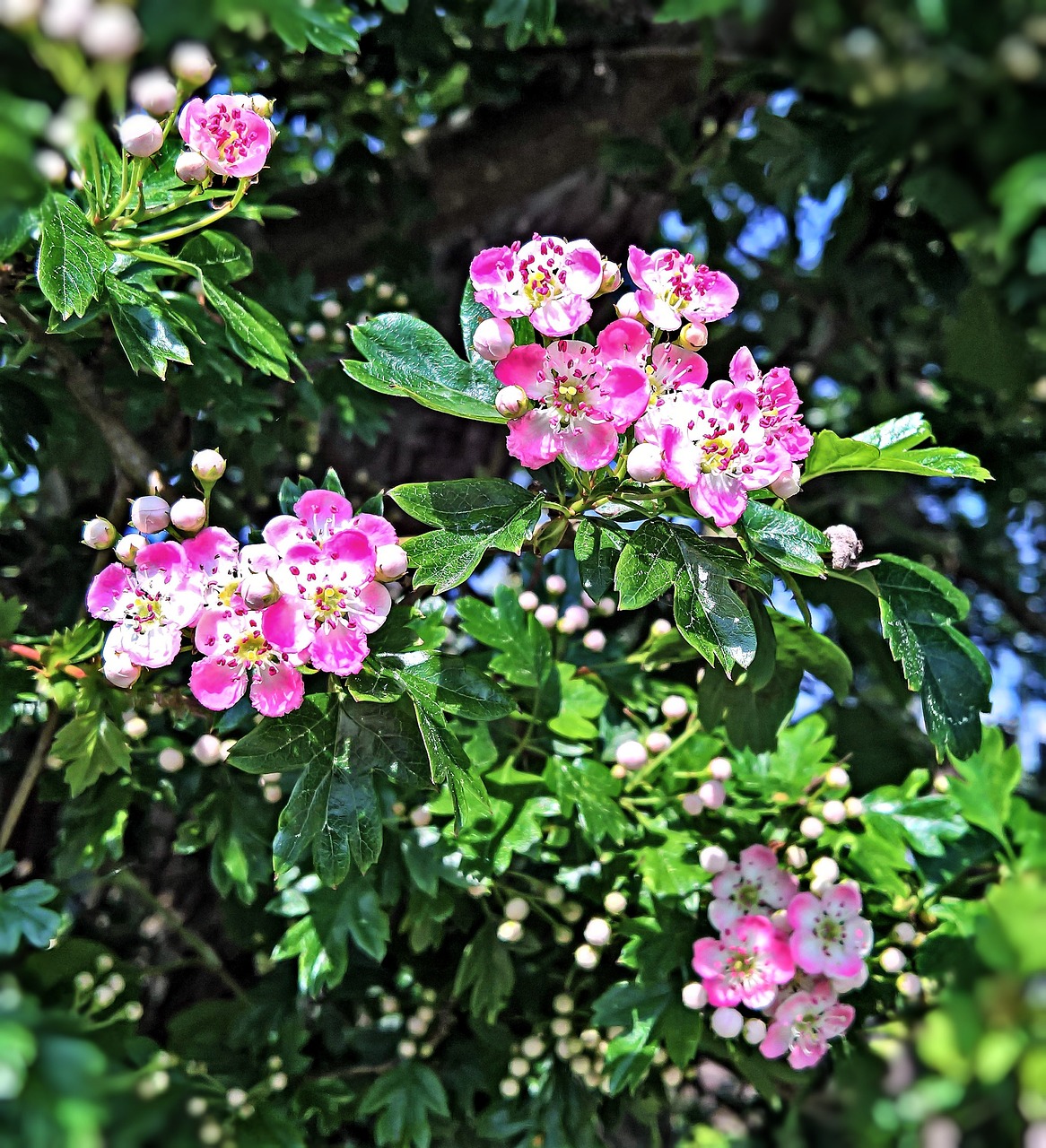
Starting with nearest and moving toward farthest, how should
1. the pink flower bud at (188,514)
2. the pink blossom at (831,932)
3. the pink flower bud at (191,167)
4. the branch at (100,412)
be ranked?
1. the pink flower bud at (188,514)
2. the pink flower bud at (191,167)
3. the pink blossom at (831,932)
4. the branch at (100,412)

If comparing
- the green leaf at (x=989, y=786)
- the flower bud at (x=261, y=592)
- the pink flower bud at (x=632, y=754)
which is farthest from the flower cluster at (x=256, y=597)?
the green leaf at (x=989, y=786)

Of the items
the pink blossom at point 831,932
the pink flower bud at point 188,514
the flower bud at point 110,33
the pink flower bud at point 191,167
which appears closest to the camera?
the flower bud at point 110,33

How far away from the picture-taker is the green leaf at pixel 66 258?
1.00 meters

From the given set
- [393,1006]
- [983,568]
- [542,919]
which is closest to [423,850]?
[542,919]

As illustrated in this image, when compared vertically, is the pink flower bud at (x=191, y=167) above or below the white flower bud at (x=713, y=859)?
above

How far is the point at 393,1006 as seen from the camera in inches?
61.9

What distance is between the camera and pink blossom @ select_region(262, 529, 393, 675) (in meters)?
0.91

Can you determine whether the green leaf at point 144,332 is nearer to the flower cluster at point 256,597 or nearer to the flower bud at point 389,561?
the flower cluster at point 256,597

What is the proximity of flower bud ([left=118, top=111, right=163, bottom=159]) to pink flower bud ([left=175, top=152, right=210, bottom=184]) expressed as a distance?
0.05m

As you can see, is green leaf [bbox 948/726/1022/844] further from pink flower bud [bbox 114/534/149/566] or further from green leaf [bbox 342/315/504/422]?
pink flower bud [bbox 114/534/149/566]

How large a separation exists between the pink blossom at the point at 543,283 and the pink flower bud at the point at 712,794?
2.24ft

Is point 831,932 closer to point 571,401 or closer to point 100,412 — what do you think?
point 571,401

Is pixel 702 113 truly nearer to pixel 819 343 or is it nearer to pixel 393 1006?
pixel 819 343

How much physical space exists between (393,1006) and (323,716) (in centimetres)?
76
